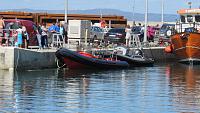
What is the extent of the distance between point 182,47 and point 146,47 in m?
2.88

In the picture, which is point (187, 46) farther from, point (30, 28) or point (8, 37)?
point (8, 37)

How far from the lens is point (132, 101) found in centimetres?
2148

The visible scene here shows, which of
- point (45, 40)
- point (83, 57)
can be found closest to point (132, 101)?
point (83, 57)

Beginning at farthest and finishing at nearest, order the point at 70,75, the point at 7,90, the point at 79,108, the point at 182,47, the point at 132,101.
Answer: the point at 182,47 → the point at 70,75 → the point at 7,90 → the point at 132,101 → the point at 79,108

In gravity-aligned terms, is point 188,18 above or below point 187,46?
above

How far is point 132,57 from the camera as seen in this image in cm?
3778

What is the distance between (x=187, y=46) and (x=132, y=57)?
18.4ft

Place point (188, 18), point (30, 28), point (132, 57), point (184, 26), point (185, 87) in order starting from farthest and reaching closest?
1. point (188, 18)
2. point (184, 26)
3. point (132, 57)
4. point (30, 28)
5. point (185, 87)

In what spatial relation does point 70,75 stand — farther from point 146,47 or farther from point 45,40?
point 146,47

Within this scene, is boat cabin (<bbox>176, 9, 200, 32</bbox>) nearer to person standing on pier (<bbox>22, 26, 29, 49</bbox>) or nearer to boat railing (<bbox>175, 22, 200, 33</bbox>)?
boat railing (<bbox>175, 22, 200, 33</bbox>)

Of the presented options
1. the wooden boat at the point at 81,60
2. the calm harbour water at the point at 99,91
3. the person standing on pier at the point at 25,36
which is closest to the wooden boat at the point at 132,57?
the calm harbour water at the point at 99,91

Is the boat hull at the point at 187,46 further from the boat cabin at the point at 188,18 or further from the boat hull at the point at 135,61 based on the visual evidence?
the boat hull at the point at 135,61

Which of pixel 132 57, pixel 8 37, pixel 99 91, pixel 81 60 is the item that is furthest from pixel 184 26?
pixel 99 91

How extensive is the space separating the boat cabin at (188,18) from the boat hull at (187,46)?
124 inches
